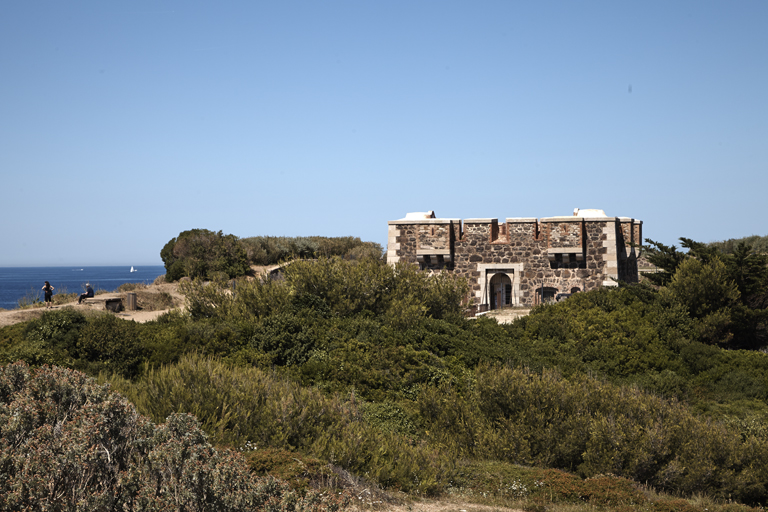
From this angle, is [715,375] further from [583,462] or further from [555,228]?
[555,228]

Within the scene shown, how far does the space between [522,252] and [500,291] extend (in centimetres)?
208

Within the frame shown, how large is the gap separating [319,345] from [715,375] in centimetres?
995

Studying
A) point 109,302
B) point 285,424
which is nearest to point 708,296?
point 285,424

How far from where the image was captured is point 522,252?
82.3 ft

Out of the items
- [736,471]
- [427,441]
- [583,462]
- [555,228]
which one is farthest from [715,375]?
[555,228]

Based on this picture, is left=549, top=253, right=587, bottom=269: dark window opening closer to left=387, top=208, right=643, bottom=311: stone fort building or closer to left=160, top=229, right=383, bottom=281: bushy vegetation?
left=387, top=208, right=643, bottom=311: stone fort building

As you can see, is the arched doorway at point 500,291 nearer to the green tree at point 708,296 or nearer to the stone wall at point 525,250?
the stone wall at point 525,250

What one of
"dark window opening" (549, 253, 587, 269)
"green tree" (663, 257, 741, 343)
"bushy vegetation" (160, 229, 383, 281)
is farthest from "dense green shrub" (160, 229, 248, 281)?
"green tree" (663, 257, 741, 343)

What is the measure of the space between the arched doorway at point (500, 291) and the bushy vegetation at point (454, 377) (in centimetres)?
666

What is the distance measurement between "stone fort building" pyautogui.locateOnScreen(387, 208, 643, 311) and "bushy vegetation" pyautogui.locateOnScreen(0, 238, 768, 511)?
470cm

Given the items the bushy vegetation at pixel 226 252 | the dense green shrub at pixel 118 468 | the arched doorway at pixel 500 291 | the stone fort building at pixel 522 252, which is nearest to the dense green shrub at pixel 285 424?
the dense green shrub at pixel 118 468

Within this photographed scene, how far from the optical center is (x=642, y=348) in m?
15.7

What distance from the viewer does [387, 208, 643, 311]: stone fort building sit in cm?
2430

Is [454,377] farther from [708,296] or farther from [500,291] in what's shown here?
[500,291]
